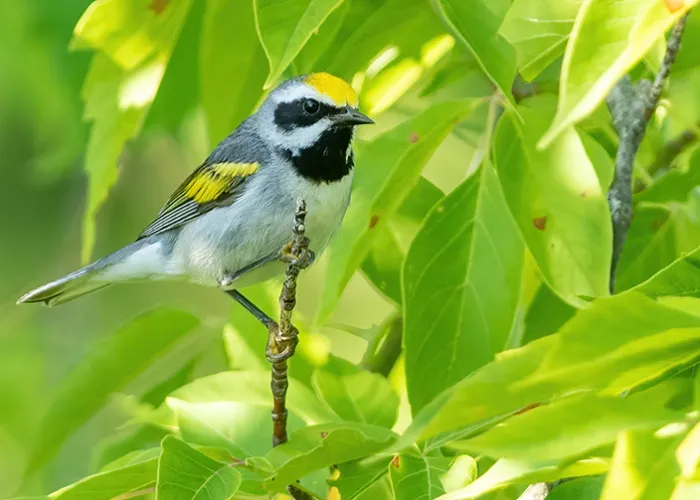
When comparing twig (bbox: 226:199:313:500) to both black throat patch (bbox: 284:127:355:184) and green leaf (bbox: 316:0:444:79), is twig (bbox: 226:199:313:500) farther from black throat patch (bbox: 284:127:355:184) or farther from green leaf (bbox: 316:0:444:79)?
black throat patch (bbox: 284:127:355:184)

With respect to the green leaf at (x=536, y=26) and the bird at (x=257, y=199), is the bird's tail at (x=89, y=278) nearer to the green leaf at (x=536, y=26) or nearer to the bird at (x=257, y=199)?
the bird at (x=257, y=199)

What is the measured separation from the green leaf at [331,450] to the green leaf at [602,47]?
1.74 ft

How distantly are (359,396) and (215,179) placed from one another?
0.88 metres

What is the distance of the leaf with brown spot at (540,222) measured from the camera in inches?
57.5

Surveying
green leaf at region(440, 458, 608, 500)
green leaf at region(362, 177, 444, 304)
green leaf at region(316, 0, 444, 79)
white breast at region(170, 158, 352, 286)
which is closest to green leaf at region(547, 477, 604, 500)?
green leaf at region(440, 458, 608, 500)

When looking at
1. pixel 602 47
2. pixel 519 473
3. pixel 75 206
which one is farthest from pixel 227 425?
pixel 75 206

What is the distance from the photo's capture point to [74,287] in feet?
8.20

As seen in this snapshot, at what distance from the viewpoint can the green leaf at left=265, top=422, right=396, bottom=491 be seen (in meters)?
1.25

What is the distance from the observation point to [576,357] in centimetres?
87

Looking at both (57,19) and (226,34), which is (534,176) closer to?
(226,34)

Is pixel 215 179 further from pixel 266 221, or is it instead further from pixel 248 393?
pixel 248 393

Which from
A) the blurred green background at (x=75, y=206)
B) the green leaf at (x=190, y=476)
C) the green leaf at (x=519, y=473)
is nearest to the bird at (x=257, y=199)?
the blurred green background at (x=75, y=206)

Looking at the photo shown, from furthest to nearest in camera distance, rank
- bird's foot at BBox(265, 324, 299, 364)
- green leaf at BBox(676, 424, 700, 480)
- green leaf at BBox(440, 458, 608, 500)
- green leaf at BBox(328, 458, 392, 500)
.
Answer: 1. bird's foot at BBox(265, 324, 299, 364)
2. green leaf at BBox(328, 458, 392, 500)
3. green leaf at BBox(440, 458, 608, 500)
4. green leaf at BBox(676, 424, 700, 480)

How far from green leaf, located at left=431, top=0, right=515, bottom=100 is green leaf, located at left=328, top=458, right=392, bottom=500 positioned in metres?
0.57
